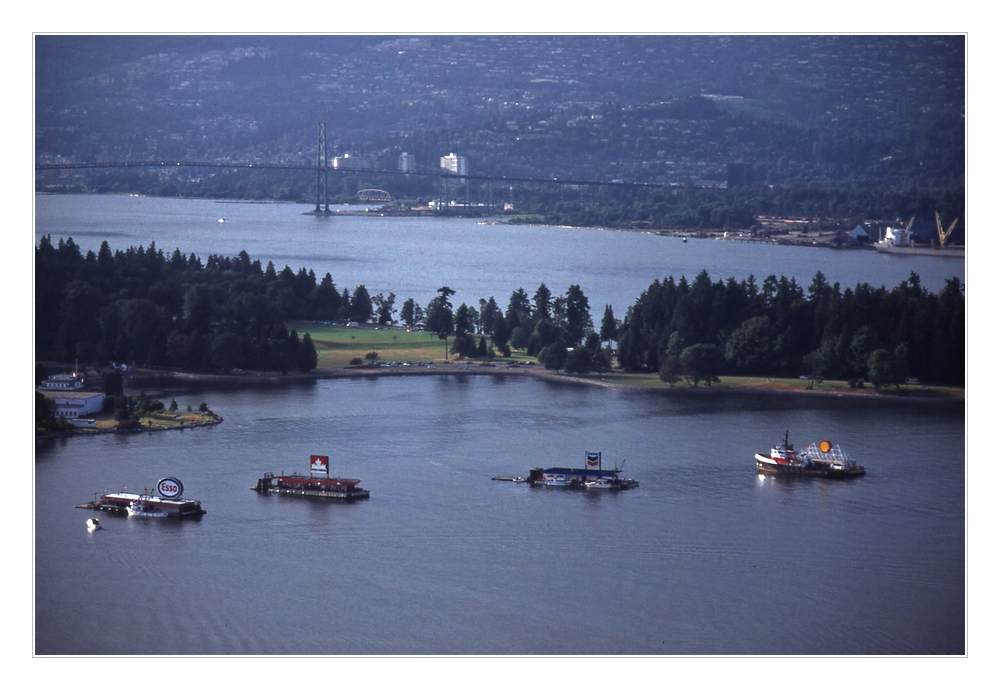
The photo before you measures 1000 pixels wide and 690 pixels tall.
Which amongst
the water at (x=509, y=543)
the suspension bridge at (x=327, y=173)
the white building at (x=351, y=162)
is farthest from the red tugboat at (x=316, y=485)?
the white building at (x=351, y=162)

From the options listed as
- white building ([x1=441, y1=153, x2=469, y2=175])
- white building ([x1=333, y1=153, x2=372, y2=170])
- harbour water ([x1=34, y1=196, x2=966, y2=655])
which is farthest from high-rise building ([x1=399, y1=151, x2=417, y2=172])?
harbour water ([x1=34, y1=196, x2=966, y2=655])

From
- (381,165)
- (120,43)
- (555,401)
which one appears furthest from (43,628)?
(381,165)

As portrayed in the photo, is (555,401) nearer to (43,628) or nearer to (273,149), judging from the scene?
(43,628)

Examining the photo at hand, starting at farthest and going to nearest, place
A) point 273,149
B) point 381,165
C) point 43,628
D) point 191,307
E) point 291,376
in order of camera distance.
A: point 381,165
point 273,149
point 191,307
point 291,376
point 43,628

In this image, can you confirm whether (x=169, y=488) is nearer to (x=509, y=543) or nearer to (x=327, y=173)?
(x=509, y=543)

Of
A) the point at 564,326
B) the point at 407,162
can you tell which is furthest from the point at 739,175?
the point at 407,162

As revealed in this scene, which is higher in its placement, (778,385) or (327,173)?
(327,173)
